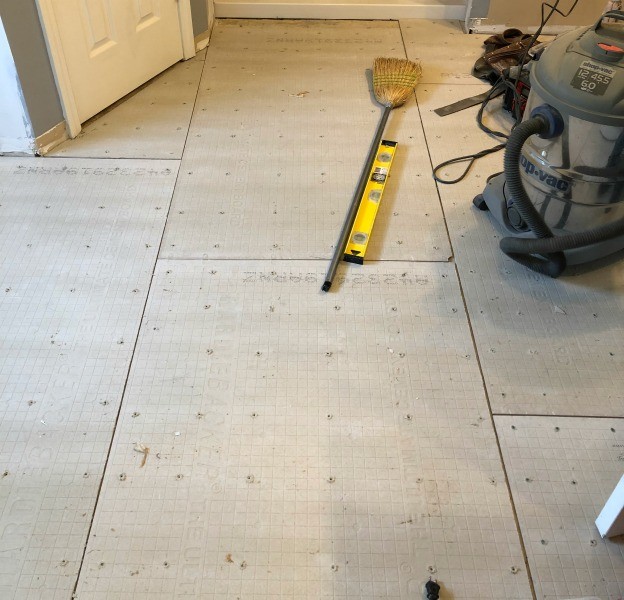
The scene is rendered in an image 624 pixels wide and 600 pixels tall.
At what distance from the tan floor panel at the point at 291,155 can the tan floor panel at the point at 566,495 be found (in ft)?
2.46

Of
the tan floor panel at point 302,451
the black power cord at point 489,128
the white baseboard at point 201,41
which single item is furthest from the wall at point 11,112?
the black power cord at point 489,128

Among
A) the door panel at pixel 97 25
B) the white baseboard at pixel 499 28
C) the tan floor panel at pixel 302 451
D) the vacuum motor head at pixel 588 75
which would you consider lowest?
the tan floor panel at pixel 302 451

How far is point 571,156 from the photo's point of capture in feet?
6.15

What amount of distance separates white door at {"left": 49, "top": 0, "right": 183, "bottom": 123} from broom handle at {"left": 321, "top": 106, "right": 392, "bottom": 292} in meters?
1.16

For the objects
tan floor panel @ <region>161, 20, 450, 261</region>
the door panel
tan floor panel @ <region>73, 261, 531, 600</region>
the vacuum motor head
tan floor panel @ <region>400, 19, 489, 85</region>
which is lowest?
tan floor panel @ <region>73, 261, 531, 600</region>

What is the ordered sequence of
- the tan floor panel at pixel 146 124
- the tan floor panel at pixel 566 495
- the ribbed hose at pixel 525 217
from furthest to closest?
1. the tan floor panel at pixel 146 124
2. the ribbed hose at pixel 525 217
3. the tan floor panel at pixel 566 495

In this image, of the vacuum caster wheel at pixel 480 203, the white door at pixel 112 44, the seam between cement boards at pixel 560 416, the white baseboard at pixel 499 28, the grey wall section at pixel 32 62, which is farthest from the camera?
the white baseboard at pixel 499 28

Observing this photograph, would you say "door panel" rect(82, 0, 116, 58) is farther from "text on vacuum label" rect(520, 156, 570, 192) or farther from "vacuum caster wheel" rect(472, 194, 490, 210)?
"text on vacuum label" rect(520, 156, 570, 192)

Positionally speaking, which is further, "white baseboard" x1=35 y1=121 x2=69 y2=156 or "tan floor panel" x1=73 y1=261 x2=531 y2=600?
"white baseboard" x1=35 y1=121 x2=69 y2=156

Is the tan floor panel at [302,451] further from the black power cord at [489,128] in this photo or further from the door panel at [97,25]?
the door panel at [97,25]

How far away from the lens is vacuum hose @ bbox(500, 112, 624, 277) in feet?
6.01

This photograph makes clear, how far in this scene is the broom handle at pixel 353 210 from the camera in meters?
2.07

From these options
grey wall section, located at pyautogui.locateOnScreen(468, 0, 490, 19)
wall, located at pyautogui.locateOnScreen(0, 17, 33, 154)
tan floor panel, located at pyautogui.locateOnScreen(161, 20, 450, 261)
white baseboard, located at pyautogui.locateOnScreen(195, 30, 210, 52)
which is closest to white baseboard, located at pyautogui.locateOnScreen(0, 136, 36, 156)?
wall, located at pyautogui.locateOnScreen(0, 17, 33, 154)

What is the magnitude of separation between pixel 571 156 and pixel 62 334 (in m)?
1.64
